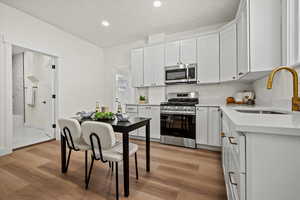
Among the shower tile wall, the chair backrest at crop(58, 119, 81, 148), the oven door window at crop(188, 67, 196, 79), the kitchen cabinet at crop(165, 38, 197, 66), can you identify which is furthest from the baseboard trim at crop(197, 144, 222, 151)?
the shower tile wall

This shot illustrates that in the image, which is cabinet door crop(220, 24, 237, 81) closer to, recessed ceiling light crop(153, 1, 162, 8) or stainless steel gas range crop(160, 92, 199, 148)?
stainless steel gas range crop(160, 92, 199, 148)

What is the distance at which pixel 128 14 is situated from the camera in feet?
9.37

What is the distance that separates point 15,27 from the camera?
104 inches

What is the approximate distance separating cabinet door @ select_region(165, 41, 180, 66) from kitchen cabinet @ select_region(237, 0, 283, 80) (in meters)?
1.64

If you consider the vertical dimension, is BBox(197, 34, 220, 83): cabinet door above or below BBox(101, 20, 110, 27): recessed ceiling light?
below

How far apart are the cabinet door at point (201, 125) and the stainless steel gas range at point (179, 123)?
81 millimetres

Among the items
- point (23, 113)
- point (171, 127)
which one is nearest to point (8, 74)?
point (23, 113)

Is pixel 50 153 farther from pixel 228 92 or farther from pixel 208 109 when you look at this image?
pixel 228 92

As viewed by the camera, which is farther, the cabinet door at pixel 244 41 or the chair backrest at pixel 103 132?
the cabinet door at pixel 244 41

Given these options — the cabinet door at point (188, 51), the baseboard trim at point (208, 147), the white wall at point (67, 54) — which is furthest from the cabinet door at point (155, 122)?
the white wall at point (67, 54)

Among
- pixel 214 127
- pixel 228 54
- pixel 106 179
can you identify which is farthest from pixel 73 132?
pixel 228 54

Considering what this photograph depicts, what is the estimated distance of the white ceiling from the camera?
2.51m

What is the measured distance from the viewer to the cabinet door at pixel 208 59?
2842 millimetres

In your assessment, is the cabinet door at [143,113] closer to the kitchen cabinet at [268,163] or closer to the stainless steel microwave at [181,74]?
the stainless steel microwave at [181,74]
